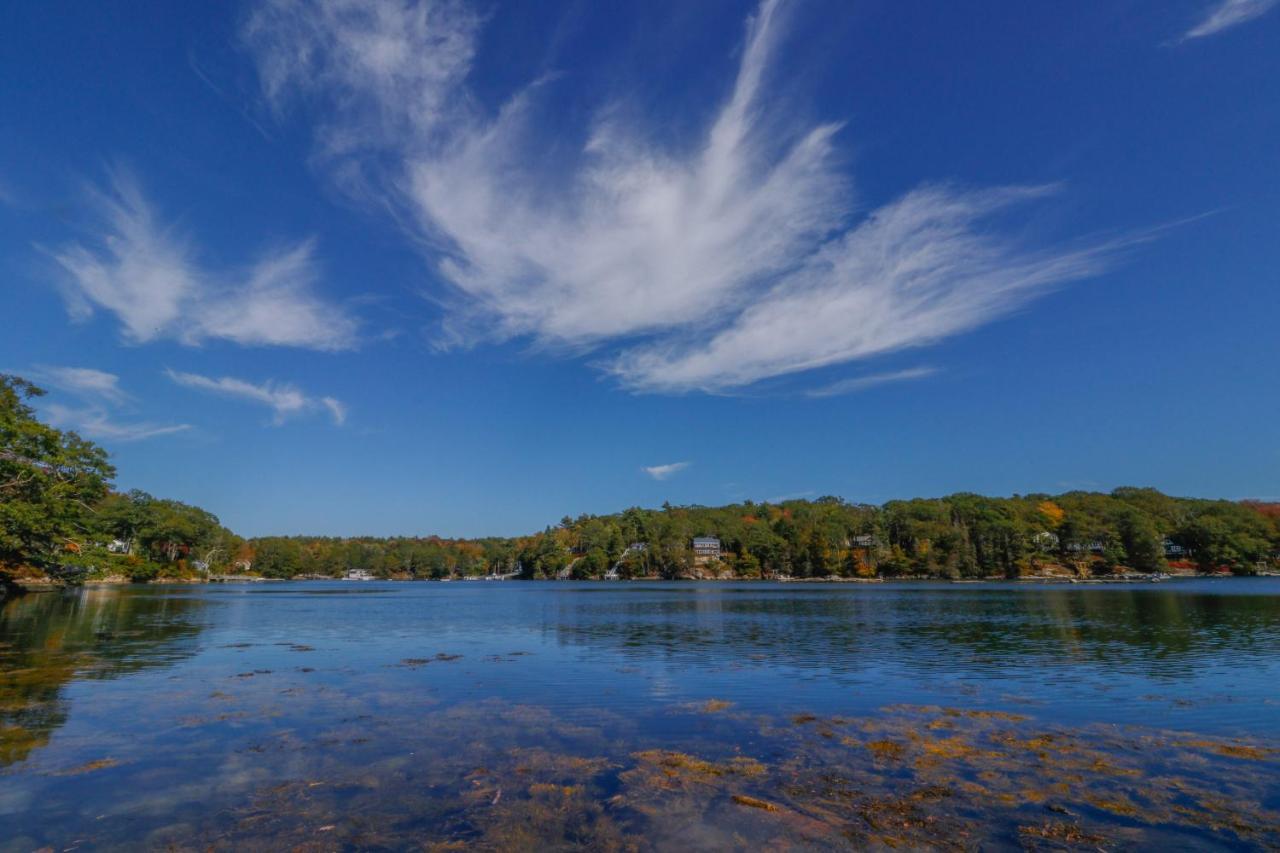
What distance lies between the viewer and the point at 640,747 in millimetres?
18469

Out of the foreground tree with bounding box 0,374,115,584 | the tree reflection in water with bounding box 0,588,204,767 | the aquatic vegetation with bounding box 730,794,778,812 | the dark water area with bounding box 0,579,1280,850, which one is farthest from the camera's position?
the foreground tree with bounding box 0,374,115,584

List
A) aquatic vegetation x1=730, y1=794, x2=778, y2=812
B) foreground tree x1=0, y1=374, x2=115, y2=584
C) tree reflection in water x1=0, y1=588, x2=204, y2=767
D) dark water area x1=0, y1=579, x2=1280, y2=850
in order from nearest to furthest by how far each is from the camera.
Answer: dark water area x1=0, y1=579, x2=1280, y2=850 → aquatic vegetation x1=730, y1=794, x2=778, y2=812 → tree reflection in water x1=0, y1=588, x2=204, y2=767 → foreground tree x1=0, y1=374, x2=115, y2=584

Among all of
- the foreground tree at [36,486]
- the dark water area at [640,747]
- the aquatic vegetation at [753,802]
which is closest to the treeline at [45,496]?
the foreground tree at [36,486]

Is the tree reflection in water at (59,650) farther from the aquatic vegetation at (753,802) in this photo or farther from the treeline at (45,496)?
the aquatic vegetation at (753,802)

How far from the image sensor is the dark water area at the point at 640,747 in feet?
40.8

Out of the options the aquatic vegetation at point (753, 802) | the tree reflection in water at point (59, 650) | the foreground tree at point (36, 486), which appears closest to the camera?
the aquatic vegetation at point (753, 802)

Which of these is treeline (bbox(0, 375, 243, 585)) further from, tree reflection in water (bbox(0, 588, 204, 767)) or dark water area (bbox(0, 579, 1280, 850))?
dark water area (bbox(0, 579, 1280, 850))

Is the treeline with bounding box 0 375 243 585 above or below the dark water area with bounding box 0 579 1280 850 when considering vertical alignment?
above

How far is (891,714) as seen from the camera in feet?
74.6

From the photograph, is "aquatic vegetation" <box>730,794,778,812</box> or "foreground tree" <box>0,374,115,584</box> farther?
"foreground tree" <box>0,374,115,584</box>

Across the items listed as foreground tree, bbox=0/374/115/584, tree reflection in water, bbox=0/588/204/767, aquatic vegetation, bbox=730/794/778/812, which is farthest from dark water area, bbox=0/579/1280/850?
foreground tree, bbox=0/374/115/584

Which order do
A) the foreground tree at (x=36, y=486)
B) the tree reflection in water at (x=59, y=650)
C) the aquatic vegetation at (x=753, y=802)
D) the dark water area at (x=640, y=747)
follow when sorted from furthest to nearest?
1. the foreground tree at (x=36, y=486)
2. the tree reflection in water at (x=59, y=650)
3. the aquatic vegetation at (x=753, y=802)
4. the dark water area at (x=640, y=747)

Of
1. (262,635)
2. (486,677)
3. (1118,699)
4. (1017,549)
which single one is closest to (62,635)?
(262,635)

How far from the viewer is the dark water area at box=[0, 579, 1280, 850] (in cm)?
1244
